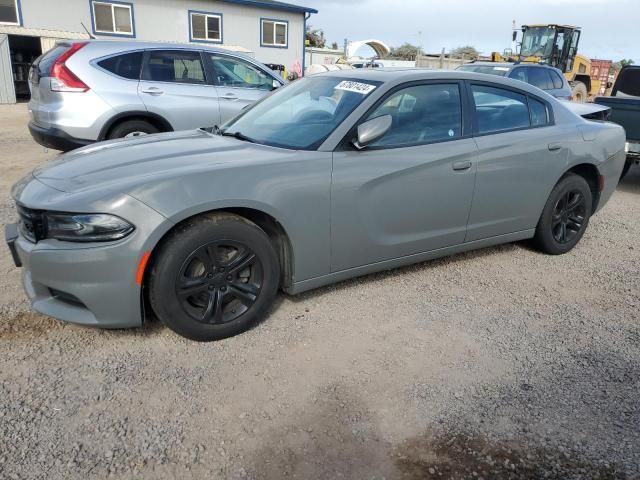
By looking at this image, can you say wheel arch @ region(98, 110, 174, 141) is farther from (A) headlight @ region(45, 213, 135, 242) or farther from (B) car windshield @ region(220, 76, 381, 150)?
(A) headlight @ region(45, 213, 135, 242)

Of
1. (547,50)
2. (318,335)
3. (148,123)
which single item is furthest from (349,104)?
(547,50)

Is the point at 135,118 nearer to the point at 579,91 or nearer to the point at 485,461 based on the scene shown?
the point at 485,461

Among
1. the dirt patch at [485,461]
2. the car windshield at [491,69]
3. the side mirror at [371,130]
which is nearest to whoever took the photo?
the dirt patch at [485,461]

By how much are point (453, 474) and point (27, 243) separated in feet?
8.25

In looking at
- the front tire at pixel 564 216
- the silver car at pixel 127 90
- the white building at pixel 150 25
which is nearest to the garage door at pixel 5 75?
the white building at pixel 150 25

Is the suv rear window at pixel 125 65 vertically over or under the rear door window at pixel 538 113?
over

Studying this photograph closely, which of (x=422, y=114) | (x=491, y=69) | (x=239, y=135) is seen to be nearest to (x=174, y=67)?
(x=239, y=135)

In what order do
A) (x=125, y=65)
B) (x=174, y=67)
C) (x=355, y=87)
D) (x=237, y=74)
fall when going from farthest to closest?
(x=237, y=74) → (x=174, y=67) → (x=125, y=65) → (x=355, y=87)

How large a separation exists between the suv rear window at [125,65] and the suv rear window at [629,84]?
25.5ft

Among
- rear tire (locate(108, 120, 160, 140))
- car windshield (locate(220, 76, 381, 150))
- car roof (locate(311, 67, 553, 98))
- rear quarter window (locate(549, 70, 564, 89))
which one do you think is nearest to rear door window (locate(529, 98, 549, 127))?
car roof (locate(311, 67, 553, 98))

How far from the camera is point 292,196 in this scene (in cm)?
315

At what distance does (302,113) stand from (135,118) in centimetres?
374

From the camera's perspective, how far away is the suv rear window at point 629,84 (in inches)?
347

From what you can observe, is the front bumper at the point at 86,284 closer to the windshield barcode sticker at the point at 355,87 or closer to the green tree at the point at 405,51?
the windshield barcode sticker at the point at 355,87
